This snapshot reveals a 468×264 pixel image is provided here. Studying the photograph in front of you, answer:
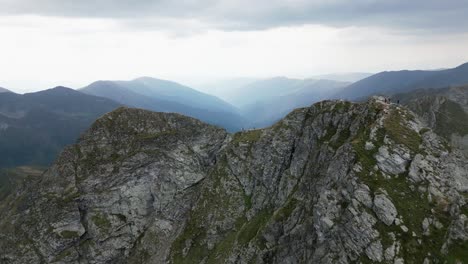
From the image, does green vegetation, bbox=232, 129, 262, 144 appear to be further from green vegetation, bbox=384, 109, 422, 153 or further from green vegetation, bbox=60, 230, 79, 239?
green vegetation, bbox=60, 230, 79, 239

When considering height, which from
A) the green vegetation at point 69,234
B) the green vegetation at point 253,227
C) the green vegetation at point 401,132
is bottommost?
the green vegetation at point 69,234

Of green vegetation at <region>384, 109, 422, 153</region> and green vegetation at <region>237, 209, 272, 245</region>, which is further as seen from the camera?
green vegetation at <region>237, 209, 272, 245</region>

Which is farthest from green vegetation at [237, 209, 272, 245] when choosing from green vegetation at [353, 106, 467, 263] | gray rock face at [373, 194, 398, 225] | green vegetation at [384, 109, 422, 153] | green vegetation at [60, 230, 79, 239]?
green vegetation at [60, 230, 79, 239]

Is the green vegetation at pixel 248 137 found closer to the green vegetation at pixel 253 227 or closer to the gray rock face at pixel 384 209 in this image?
the green vegetation at pixel 253 227

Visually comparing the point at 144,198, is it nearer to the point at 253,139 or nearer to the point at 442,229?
the point at 253,139

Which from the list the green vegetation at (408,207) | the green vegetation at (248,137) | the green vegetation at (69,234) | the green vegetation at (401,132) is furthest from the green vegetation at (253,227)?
the green vegetation at (69,234)

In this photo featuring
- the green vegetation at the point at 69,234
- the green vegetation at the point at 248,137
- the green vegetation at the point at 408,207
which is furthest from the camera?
the green vegetation at the point at 248,137

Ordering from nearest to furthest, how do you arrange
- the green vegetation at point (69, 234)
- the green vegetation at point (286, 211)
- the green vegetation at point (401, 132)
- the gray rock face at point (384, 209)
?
the gray rock face at point (384, 209) → the green vegetation at point (401, 132) → the green vegetation at point (286, 211) → the green vegetation at point (69, 234)

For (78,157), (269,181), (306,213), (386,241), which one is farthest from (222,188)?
(386,241)
